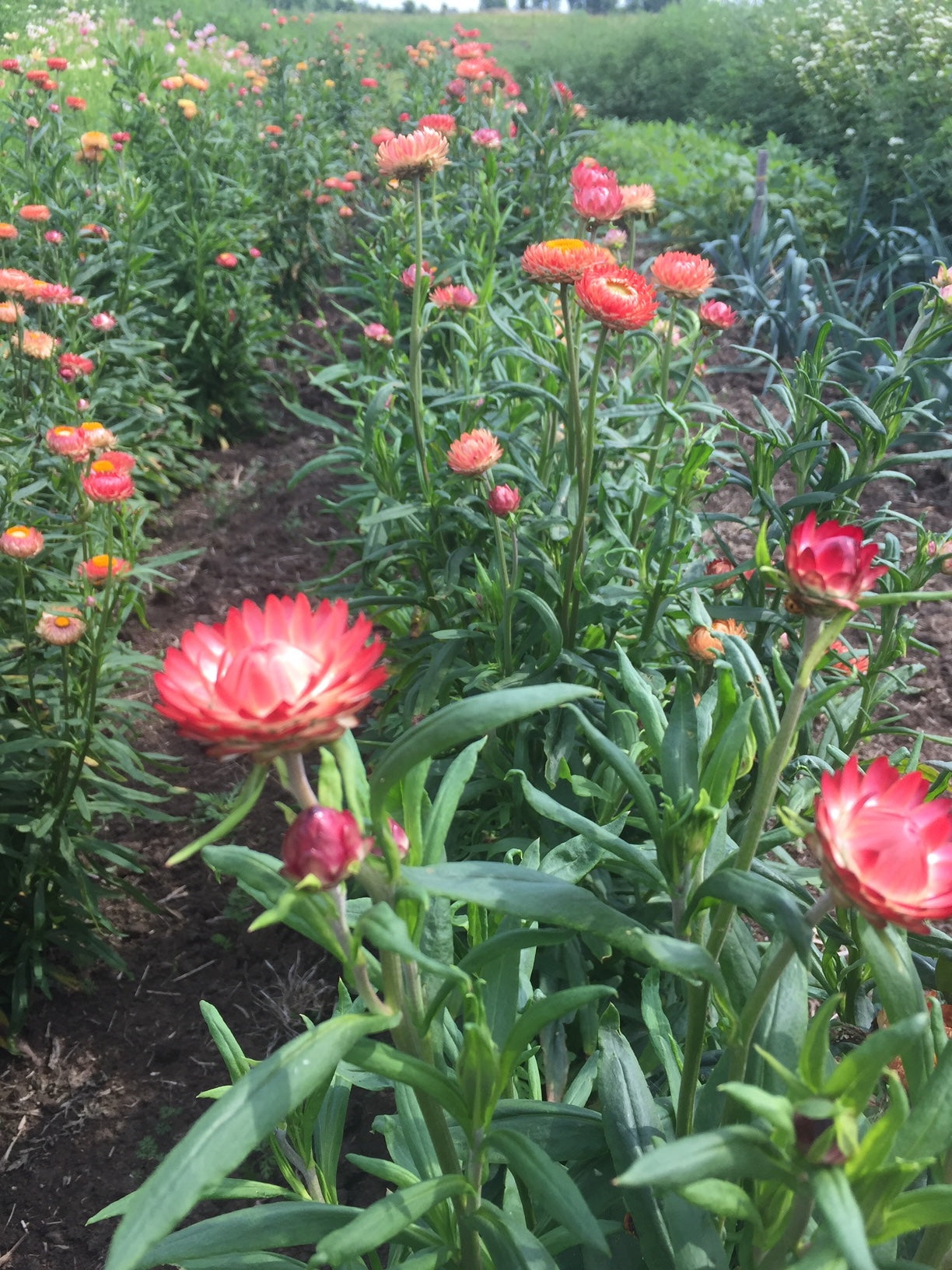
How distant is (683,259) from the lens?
206cm

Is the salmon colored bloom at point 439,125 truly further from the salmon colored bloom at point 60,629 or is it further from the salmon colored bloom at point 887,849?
the salmon colored bloom at point 887,849

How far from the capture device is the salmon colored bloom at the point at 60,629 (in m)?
1.91

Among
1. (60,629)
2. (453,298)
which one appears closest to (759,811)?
(60,629)

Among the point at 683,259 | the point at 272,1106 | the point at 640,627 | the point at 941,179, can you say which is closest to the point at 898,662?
the point at 640,627

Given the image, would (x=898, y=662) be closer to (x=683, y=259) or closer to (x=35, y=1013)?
(x=683, y=259)

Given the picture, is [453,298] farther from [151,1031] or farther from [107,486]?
[151,1031]

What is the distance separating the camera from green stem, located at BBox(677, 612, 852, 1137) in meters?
0.73

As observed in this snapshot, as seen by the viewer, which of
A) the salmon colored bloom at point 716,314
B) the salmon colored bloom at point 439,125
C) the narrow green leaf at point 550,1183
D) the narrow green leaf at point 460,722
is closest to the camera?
the narrow green leaf at point 460,722

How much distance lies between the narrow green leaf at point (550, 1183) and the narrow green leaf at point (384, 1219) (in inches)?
1.8

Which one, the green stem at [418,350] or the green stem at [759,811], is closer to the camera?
the green stem at [759,811]

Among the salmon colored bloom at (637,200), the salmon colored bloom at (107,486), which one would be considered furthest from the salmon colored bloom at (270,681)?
the salmon colored bloom at (637,200)

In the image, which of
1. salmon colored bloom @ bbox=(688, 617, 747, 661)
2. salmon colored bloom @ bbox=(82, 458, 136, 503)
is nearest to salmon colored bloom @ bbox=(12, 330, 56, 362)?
salmon colored bloom @ bbox=(82, 458, 136, 503)

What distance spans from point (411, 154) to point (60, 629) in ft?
4.04

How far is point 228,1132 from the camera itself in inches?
24.7
